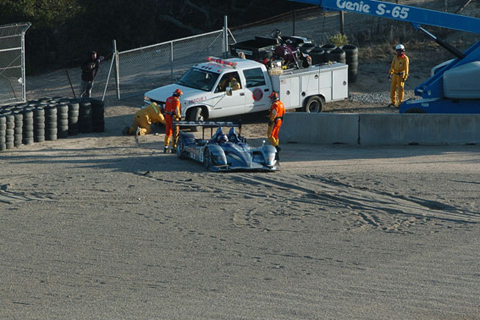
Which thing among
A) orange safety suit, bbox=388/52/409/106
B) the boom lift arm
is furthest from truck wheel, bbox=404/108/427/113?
orange safety suit, bbox=388/52/409/106

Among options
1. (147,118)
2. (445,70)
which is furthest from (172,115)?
(445,70)

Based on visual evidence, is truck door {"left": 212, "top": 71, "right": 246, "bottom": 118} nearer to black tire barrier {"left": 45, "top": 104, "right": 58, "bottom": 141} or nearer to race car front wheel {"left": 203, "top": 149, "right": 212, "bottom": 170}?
black tire barrier {"left": 45, "top": 104, "right": 58, "bottom": 141}

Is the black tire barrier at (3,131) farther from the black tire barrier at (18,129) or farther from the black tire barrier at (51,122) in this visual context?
the black tire barrier at (51,122)

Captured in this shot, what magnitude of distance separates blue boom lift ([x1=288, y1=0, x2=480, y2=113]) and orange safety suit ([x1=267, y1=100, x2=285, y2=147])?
3410 millimetres

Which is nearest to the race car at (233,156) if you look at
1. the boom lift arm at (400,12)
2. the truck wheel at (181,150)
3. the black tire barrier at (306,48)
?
the truck wheel at (181,150)

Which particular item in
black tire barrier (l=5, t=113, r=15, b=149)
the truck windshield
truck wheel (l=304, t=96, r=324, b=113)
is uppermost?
the truck windshield

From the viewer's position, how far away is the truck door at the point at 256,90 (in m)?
22.0

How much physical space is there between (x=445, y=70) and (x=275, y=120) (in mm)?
5436

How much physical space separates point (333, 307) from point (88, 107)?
41.1 ft

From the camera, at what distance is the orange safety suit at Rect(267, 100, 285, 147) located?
60.4 feet

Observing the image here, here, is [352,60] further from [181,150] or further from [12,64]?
[12,64]

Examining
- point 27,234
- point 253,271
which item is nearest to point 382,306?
point 253,271

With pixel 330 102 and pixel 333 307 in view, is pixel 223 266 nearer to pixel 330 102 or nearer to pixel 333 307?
pixel 333 307

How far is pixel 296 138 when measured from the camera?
66.1 ft
